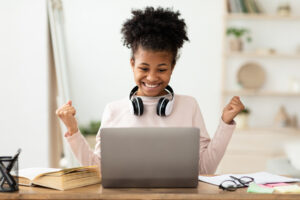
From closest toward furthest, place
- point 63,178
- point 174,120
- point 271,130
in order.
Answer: point 63,178
point 174,120
point 271,130

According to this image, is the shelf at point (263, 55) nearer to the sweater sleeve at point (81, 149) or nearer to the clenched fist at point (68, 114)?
the sweater sleeve at point (81, 149)

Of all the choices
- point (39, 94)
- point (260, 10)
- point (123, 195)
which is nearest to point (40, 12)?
point (39, 94)

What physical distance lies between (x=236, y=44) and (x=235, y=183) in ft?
11.2

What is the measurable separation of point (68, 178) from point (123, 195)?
0.71 ft

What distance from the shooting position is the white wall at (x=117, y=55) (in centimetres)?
470

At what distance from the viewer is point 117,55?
4801 mm

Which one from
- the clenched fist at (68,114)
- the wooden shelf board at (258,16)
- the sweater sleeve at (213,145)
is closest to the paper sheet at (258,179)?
the sweater sleeve at (213,145)

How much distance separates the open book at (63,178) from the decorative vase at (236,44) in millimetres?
3454

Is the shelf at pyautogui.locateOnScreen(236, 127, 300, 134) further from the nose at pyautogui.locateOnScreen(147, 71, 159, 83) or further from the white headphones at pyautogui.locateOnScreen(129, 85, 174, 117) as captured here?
the nose at pyautogui.locateOnScreen(147, 71, 159, 83)

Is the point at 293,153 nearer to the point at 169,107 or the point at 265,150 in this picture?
the point at 265,150

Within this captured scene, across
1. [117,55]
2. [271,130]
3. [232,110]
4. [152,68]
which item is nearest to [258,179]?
[232,110]

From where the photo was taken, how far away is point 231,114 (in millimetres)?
1402

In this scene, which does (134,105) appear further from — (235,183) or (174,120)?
(235,183)

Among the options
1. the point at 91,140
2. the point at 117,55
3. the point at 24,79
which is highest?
the point at 117,55
